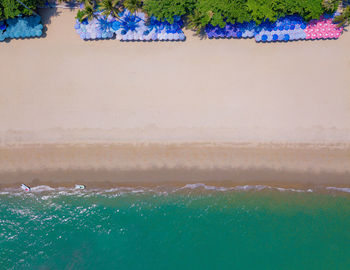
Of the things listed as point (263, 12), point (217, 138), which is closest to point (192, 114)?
point (217, 138)

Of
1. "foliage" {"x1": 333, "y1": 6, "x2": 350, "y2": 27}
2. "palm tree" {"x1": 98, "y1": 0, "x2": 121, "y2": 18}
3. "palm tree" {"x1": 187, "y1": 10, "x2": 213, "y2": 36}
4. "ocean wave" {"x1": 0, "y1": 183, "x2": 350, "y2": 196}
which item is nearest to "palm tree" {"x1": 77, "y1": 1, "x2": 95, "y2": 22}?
"palm tree" {"x1": 98, "y1": 0, "x2": 121, "y2": 18}

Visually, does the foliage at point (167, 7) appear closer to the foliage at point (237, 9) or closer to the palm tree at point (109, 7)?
the foliage at point (237, 9)

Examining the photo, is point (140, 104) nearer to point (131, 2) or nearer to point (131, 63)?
point (131, 63)

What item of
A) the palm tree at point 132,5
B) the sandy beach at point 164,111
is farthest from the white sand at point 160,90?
the palm tree at point 132,5

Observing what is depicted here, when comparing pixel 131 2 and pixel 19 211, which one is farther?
pixel 19 211

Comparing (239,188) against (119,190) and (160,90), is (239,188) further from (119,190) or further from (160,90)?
(160,90)

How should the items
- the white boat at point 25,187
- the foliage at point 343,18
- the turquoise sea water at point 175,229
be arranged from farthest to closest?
the white boat at point 25,187
the turquoise sea water at point 175,229
the foliage at point 343,18
